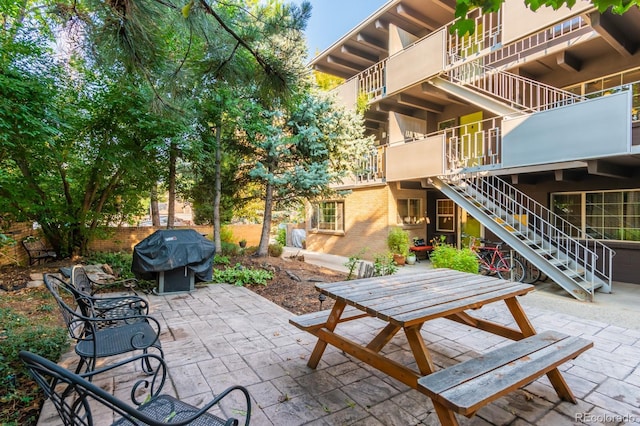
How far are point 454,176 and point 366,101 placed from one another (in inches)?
158

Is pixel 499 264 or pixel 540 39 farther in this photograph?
pixel 540 39

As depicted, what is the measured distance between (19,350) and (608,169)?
30.8 feet

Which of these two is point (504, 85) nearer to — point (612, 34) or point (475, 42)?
point (475, 42)

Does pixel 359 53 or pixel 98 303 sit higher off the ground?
pixel 359 53

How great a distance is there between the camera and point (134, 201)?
8820 mm

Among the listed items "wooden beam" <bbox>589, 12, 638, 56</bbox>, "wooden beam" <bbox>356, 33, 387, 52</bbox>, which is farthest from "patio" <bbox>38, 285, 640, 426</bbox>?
"wooden beam" <bbox>356, 33, 387, 52</bbox>

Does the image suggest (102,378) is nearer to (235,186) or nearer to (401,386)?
(401,386)

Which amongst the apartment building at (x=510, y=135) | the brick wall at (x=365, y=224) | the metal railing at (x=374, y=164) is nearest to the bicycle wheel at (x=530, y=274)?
the apartment building at (x=510, y=135)

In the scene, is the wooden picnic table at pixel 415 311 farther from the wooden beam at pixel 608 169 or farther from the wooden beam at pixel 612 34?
the wooden beam at pixel 612 34

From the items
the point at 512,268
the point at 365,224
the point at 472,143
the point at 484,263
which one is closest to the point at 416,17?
the point at 472,143

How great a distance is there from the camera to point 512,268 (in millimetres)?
7285

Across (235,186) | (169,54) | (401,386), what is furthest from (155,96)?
(235,186)

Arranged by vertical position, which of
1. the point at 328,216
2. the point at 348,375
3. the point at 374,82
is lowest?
the point at 348,375

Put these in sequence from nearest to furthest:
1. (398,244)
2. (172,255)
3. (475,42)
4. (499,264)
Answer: (172,255) < (499,264) < (475,42) < (398,244)
